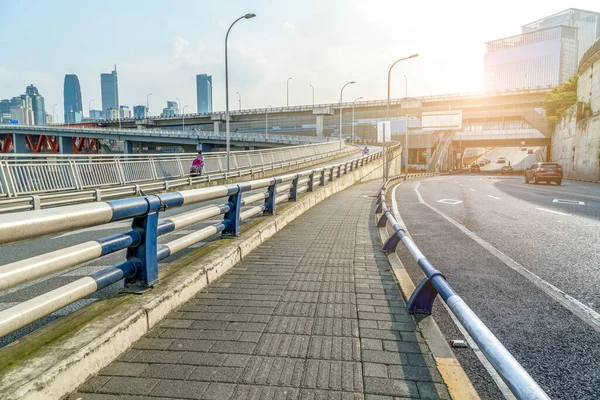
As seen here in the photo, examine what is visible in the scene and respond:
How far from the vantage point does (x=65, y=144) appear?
10706cm

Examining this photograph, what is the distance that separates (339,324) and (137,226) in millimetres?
2029

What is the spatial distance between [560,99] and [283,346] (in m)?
70.9

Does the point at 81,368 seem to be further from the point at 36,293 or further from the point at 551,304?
the point at 551,304

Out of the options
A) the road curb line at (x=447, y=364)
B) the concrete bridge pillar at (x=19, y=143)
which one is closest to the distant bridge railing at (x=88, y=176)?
the road curb line at (x=447, y=364)

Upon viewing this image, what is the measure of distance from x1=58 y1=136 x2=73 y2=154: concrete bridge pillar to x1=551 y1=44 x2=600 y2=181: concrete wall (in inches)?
4246

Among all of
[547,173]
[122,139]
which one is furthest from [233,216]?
[122,139]

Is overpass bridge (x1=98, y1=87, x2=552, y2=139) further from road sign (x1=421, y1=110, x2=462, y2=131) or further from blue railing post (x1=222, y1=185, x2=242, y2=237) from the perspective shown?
blue railing post (x1=222, y1=185, x2=242, y2=237)

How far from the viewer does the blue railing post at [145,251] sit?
3729mm

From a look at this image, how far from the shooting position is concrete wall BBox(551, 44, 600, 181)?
31.7 metres

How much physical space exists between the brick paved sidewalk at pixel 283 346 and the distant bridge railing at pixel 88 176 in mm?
9532

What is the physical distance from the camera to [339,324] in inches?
145

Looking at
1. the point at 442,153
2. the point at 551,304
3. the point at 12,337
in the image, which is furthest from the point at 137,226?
the point at 442,153

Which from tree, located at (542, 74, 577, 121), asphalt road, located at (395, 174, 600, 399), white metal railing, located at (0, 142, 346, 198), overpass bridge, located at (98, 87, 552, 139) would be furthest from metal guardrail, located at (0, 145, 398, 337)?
overpass bridge, located at (98, 87, 552, 139)

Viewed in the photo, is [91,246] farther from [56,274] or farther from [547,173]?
[547,173]
